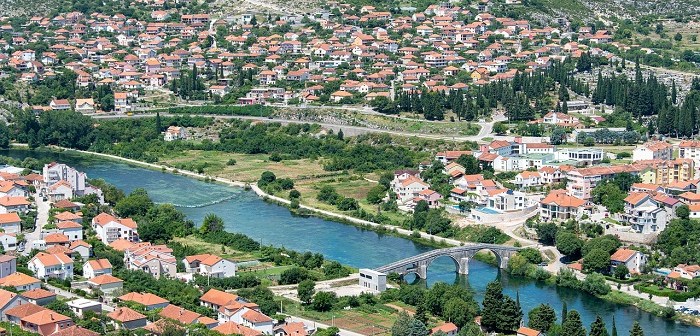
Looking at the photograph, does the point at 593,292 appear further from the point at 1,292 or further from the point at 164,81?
the point at 164,81

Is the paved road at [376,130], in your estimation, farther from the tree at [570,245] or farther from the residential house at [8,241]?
the residential house at [8,241]

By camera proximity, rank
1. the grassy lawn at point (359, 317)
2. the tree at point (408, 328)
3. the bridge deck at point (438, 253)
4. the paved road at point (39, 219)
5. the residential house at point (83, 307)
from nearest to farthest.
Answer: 1. the tree at point (408, 328)
2. the residential house at point (83, 307)
3. the grassy lawn at point (359, 317)
4. the bridge deck at point (438, 253)
5. the paved road at point (39, 219)

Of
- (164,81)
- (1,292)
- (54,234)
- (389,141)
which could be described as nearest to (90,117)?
(164,81)

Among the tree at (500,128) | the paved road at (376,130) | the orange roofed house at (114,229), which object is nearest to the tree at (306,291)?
the orange roofed house at (114,229)

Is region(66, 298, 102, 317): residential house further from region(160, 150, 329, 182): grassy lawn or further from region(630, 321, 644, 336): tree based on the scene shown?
region(160, 150, 329, 182): grassy lawn

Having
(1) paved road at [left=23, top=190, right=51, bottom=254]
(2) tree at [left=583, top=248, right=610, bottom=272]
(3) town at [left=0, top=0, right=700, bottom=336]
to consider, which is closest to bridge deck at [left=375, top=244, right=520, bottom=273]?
(3) town at [left=0, top=0, right=700, bottom=336]

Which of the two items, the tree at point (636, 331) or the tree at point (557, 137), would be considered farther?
the tree at point (557, 137)
